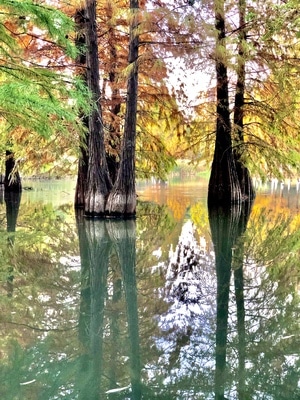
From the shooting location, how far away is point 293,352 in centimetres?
224

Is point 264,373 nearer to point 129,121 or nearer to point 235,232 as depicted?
point 235,232

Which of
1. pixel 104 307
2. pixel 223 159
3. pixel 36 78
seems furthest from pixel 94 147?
pixel 104 307

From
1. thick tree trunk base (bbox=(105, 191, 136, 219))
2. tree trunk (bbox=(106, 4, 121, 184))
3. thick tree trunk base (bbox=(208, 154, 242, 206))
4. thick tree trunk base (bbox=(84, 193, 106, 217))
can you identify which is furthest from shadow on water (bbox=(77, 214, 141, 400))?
thick tree trunk base (bbox=(208, 154, 242, 206))

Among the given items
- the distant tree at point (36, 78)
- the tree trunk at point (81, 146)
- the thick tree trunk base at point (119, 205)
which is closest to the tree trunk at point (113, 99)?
the tree trunk at point (81, 146)

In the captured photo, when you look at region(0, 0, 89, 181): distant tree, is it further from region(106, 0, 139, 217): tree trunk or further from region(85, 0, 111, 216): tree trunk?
region(106, 0, 139, 217): tree trunk

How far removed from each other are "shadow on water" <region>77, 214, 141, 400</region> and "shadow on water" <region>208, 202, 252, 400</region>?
1.42ft

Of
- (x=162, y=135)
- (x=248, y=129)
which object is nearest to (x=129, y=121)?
(x=162, y=135)

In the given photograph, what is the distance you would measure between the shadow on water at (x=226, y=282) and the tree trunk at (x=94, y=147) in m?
2.38

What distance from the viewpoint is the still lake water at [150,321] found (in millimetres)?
1906

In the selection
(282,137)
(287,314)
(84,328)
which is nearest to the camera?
(84,328)

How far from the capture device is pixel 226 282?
3596mm

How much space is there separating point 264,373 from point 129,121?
24.1 ft

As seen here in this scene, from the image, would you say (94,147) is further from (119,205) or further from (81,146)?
(81,146)

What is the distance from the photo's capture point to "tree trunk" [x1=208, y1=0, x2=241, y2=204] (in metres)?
11.4
